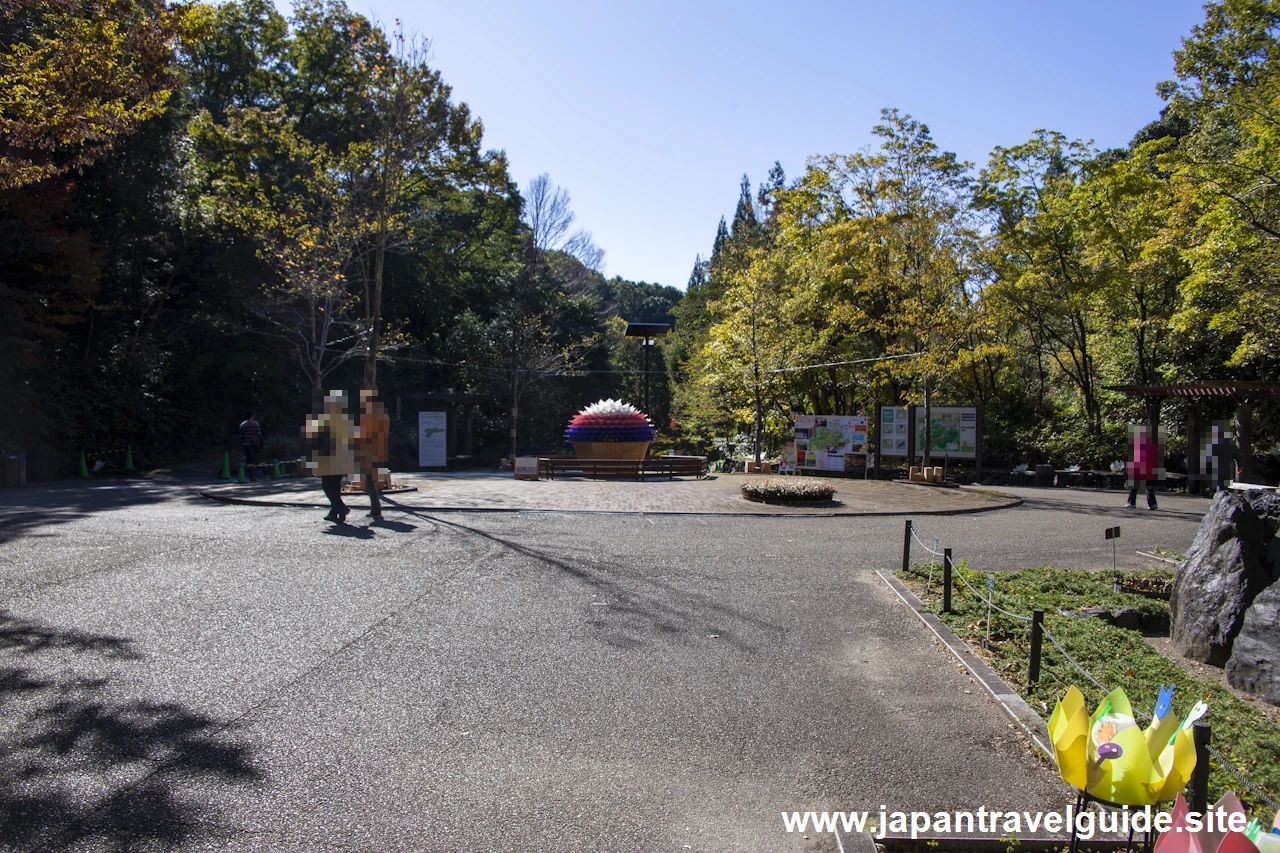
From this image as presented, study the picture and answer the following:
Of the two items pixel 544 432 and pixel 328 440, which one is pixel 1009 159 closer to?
pixel 544 432

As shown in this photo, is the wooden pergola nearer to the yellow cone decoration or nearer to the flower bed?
the flower bed

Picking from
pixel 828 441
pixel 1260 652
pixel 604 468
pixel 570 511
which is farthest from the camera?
pixel 828 441

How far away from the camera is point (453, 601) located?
7230 mm

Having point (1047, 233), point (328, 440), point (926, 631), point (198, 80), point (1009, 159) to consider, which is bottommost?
point (926, 631)

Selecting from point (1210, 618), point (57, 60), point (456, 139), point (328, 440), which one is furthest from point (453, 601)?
point (456, 139)

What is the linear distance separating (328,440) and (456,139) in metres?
11.8

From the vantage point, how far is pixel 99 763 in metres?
3.73

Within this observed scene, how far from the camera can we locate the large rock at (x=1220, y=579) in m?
5.89

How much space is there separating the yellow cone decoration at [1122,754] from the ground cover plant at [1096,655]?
1617mm

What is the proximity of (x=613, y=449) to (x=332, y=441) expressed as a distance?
46.3 feet

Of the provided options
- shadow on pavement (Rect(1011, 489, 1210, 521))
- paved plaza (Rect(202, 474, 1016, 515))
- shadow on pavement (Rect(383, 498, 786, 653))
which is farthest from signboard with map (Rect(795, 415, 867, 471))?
shadow on pavement (Rect(383, 498, 786, 653))

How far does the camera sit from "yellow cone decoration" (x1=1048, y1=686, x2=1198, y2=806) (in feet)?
6.88

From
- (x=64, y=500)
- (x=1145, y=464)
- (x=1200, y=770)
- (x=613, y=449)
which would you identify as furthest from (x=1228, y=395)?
(x=64, y=500)

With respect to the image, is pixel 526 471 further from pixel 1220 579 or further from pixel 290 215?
pixel 1220 579
